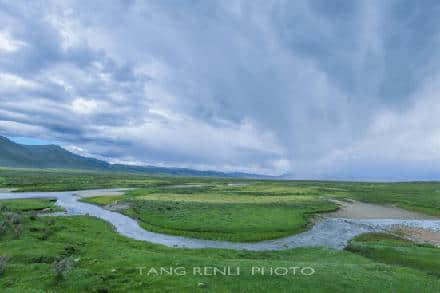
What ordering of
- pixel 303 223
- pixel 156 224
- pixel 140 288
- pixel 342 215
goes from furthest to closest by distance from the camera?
pixel 342 215
pixel 303 223
pixel 156 224
pixel 140 288

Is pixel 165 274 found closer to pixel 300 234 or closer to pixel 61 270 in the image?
pixel 61 270

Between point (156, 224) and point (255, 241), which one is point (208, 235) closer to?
point (255, 241)

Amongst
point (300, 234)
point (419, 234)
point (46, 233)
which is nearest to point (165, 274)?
point (46, 233)

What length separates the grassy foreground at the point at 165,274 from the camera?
2372 centimetres

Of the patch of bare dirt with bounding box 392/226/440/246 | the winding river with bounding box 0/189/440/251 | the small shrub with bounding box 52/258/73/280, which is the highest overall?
the small shrub with bounding box 52/258/73/280

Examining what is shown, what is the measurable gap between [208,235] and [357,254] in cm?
2257

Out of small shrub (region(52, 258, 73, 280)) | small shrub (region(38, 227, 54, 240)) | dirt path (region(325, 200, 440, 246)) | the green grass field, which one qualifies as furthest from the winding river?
small shrub (region(52, 258, 73, 280))

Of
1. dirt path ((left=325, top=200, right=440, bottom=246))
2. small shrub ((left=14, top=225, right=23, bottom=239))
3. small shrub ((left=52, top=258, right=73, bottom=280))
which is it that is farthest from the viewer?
dirt path ((left=325, top=200, right=440, bottom=246))

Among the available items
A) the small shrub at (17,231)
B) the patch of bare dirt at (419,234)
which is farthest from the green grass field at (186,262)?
the patch of bare dirt at (419,234)

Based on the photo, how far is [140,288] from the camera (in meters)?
23.4

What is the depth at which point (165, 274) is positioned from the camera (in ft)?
85.0

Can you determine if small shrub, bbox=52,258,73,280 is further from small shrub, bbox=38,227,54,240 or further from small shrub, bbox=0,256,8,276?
small shrub, bbox=38,227,54,240

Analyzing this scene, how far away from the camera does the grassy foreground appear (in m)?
23.7

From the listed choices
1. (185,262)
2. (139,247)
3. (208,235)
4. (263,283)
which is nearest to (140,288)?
(185,262)
